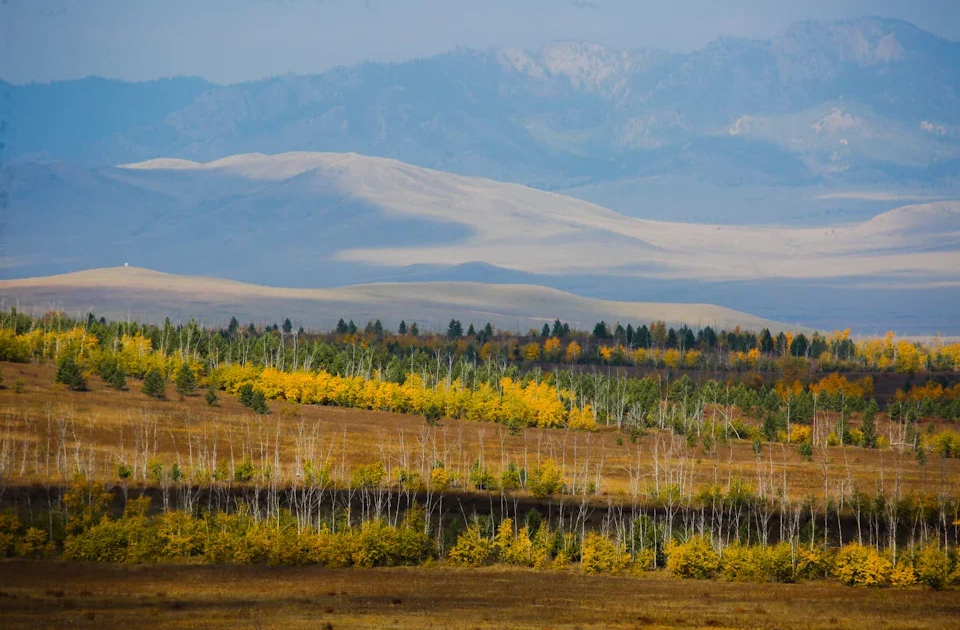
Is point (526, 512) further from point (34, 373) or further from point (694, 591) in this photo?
point (34, 373)

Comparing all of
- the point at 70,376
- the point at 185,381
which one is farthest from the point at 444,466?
the point at 70,376

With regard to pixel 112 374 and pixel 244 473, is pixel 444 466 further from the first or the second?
pixel 112 374

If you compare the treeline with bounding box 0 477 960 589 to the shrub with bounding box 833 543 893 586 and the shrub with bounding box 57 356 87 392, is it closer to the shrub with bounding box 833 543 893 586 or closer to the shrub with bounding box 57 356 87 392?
the shrub with bounding box 833 543 893 586

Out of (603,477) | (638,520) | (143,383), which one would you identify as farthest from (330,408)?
(638,520)

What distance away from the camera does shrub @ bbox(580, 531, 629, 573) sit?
79312 mm

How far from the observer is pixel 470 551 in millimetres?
80812

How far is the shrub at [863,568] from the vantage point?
76.6 metres

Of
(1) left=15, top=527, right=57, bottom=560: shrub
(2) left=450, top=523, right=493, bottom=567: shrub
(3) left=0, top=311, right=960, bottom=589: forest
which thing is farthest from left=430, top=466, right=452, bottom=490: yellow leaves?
(1) left=15, top=527, right=57, bottom=560: shrub

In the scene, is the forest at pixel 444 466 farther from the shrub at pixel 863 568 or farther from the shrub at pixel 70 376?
the shrub at pixel 70 376

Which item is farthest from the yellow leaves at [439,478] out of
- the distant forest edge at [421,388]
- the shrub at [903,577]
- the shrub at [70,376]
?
the shrub at [70,376]

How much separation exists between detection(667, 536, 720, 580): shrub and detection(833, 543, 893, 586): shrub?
23.7 ft

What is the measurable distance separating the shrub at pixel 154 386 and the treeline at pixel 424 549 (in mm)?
60558

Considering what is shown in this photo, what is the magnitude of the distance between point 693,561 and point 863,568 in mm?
9662

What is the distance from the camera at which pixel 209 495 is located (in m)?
91.9
